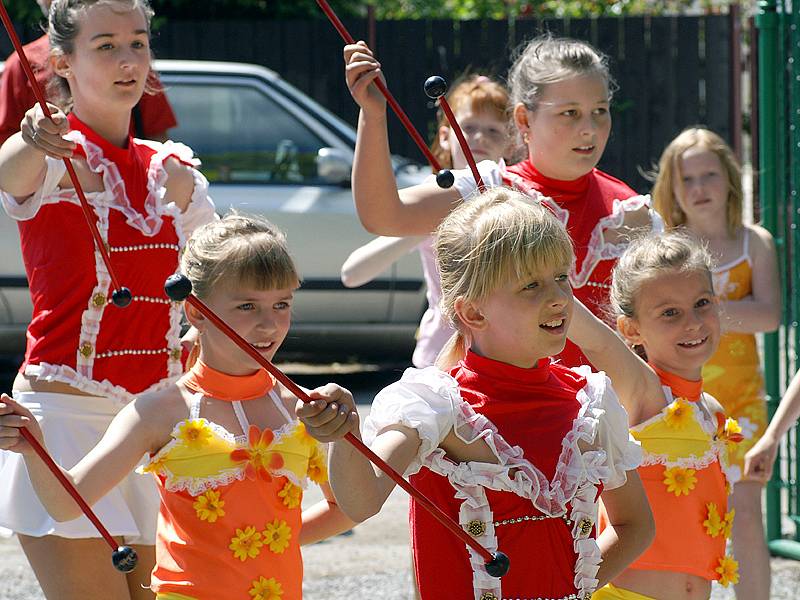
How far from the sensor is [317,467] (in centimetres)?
311

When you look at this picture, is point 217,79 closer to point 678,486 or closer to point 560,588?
A: point 678,486

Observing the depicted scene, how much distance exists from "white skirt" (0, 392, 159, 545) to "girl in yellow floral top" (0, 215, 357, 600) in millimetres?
378

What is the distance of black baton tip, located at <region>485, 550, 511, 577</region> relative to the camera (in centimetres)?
241

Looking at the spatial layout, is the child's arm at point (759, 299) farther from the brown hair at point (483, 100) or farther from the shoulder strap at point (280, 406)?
the shoulder strap at point (280, 406)

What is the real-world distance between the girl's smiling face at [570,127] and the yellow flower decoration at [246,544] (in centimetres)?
122

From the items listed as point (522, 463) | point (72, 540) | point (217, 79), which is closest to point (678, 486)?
point (522, 463)

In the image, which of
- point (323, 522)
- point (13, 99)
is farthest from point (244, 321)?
point (13, 99)

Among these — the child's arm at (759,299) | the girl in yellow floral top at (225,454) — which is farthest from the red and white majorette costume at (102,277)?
the child's arm at (759,299)

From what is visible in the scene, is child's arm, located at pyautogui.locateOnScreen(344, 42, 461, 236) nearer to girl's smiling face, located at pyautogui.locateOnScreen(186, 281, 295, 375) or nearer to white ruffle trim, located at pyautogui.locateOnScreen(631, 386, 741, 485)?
girl's smiling face, located at pyautogui.locateOnScreen(186, 281, 295, 375)

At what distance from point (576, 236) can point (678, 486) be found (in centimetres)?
67

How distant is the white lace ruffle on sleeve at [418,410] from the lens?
2486mm

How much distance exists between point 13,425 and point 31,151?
31.4 inches

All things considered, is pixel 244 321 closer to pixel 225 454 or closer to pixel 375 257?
pixel 225 454

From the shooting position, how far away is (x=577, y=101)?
11.6ft
